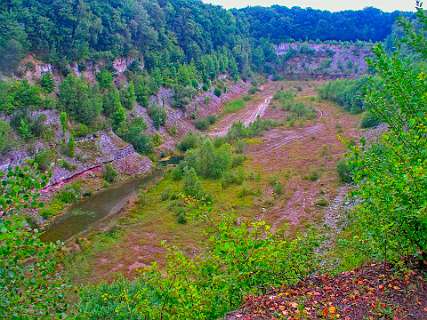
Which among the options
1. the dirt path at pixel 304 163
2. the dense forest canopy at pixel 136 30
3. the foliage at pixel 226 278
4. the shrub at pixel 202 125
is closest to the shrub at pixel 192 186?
the dirt path at pixel 304 163

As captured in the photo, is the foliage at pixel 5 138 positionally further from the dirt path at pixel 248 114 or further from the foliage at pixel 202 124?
the foliage at pixel 202 124

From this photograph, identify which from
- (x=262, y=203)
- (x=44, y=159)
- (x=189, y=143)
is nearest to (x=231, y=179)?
(x=262, y=203)

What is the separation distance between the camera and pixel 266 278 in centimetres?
1050

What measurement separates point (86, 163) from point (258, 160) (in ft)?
58.2

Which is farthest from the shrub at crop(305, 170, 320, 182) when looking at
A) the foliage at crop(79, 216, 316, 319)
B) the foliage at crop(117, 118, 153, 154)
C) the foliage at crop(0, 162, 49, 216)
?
the foliage at crop(0, 162, 49, 216)

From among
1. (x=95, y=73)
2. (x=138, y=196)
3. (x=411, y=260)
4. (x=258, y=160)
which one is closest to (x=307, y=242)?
(x=411, y=260)

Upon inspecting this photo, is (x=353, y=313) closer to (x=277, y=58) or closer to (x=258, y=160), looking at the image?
(x=258, y=160)

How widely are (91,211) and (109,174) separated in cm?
743

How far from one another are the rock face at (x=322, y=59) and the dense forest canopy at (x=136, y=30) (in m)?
8.44

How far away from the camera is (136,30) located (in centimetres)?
6650

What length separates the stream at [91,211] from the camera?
3062 cm

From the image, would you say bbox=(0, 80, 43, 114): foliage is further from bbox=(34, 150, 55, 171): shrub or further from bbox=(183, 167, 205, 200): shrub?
bbox=(183, 167, 205, 200): shrub

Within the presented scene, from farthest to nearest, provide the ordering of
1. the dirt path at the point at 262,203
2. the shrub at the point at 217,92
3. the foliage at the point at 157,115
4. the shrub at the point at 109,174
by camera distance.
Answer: the shrub at the point at 217,92, the foliage at the point at 157,115, the shrub at the point at 109,174, the dirt path at the point at 262,203

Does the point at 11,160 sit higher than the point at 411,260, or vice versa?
the point at 411,260
